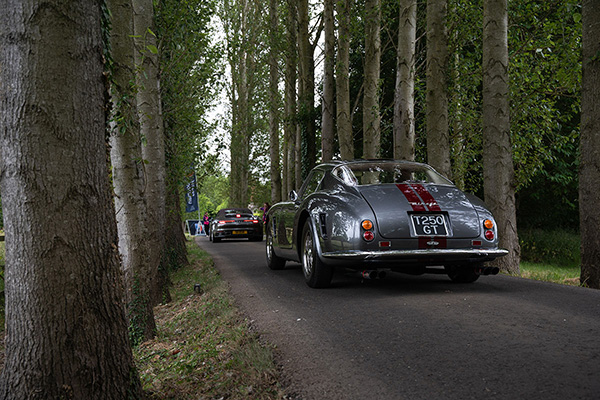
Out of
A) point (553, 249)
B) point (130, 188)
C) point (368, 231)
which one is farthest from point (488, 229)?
point (553, 249)

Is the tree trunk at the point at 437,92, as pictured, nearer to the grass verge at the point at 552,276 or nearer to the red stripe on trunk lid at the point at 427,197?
the grass verge at the point at 552,276

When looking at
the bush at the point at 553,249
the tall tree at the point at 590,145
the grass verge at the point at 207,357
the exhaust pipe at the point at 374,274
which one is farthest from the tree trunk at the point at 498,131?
the bush at the point at 553,249

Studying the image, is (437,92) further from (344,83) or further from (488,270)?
(488,270)

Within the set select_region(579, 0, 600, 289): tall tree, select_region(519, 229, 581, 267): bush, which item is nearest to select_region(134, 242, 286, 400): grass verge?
select_region(579, 0, 600, 289): tall tree

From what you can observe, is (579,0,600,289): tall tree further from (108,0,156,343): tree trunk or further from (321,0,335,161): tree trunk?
(321,0,335,161): tree trunk

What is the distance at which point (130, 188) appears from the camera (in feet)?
23.4

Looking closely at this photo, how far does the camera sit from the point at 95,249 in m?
3.47

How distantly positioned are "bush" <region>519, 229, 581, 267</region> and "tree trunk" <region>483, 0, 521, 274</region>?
11.7 meters

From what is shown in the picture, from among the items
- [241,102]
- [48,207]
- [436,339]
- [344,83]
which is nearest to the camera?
[48,207]

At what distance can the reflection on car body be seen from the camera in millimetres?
27234

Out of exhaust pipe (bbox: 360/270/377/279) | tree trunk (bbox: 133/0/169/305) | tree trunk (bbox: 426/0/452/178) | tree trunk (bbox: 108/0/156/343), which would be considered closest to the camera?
exhaust pipe (bbox: 360/270/377/279)

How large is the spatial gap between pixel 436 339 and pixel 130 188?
4485mm

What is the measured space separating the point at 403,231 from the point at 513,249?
4.63m

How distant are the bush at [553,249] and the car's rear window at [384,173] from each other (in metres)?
14.8
